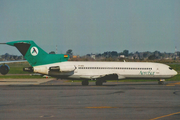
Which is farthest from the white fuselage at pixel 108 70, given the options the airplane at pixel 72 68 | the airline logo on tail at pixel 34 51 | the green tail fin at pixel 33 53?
the airline logo on tail at pixel 34 51

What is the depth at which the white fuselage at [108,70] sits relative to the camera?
35.6 m

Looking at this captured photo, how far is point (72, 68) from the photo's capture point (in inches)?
1401

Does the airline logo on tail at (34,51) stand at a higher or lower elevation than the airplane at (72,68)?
higher

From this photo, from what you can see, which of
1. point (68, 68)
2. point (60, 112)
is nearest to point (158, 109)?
point (60, 112)

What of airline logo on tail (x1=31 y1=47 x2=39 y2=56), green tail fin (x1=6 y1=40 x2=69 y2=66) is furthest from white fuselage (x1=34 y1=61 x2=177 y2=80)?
airline logo on tail (x1=31 y1=47 x2=39 y2=56)

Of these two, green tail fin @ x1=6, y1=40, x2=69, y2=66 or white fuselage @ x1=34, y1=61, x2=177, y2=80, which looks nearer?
green tail fin @ x1=6, y1=40, x2=69, y2=66

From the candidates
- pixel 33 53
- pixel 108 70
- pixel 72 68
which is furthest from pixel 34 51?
pixel 108 70

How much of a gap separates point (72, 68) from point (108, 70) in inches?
178

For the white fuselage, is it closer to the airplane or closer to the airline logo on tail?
the airplane

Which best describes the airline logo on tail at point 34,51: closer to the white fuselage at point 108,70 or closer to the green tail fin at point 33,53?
the green tail fin at point 33,53

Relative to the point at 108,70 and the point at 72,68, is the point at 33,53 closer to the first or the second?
the point at 72,68

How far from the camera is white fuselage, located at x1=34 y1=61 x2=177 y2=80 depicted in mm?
35562

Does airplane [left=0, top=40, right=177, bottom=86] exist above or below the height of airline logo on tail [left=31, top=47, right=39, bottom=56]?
below

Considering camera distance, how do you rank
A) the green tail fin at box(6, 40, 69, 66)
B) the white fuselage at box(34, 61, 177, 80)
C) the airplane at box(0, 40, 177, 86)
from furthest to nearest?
the white fuselage at box(34, 61, 177, 80) < the green tail fin at box(6, 40, 69, 66) < the airplane at box(0, 40, 177, 86)
